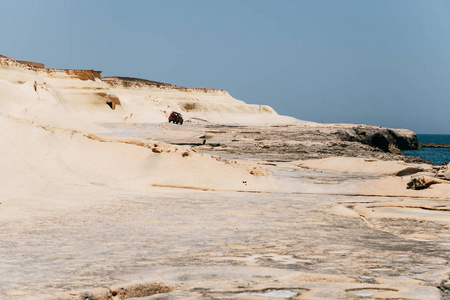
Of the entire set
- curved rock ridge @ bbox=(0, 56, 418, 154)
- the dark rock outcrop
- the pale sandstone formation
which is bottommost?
the pale sandstone formation

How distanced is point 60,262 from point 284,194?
6.43 meters

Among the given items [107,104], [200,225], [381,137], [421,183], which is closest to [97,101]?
[107,104]

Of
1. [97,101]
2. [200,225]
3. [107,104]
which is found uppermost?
[97,101]

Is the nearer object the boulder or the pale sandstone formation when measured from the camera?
the pale sandstone formation

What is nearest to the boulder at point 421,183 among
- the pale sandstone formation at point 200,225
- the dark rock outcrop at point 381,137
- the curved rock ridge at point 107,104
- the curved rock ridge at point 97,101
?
the pale sandstone formation at point 200,225

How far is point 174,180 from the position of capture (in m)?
10.8

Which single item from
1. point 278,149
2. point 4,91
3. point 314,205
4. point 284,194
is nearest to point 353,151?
point 278,149

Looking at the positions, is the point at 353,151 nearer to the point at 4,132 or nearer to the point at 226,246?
the point at 4,132

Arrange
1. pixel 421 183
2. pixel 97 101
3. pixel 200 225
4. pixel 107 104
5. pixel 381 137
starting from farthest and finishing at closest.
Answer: pixel 381 137 < pixel 107 104 < pixel 97 101 < pixel 421 183 < pixel 200 225

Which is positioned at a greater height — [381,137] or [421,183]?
[381,137]

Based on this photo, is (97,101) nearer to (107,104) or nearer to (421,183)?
(107,104)

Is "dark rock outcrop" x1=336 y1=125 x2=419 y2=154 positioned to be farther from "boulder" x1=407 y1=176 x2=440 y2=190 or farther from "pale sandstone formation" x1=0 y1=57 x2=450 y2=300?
"boulder" x1=407 y1=176 x2=440 y2=190

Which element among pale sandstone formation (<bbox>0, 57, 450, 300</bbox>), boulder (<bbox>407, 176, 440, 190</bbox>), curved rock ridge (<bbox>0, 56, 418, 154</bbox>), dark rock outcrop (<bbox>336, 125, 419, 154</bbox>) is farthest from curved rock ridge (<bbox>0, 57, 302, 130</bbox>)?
dark rock outcrop (<bbox>336, 125, 419, 154</bbox>)

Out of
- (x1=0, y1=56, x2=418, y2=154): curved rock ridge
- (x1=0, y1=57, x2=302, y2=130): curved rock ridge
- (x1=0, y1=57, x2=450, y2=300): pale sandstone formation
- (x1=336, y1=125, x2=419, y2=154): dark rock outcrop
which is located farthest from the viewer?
(x1=336, y1=125, x2=419, y2=154): dark rock outcrop
